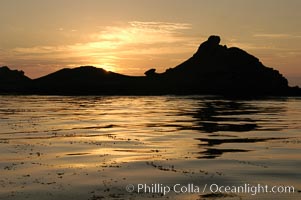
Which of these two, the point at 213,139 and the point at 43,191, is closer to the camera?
the point at 43,191

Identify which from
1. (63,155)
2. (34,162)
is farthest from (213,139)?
(34,162)

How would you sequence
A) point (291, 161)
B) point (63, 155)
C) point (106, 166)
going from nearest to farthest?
point (106, 166), point (291, 161), point (63, 155)

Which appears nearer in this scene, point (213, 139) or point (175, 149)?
point (175, 149)

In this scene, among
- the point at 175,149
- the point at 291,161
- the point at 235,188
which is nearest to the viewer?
the point at 235,188

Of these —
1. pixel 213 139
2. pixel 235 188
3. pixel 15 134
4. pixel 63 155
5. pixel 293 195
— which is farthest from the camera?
pixel 15 134

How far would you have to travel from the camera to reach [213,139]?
30562 millimetres

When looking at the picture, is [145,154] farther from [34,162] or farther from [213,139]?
[213,139]

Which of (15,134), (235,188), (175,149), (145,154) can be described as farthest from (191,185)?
(15,134)

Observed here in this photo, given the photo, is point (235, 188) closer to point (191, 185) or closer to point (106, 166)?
point (191, 185)

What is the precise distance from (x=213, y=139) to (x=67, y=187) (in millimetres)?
16526

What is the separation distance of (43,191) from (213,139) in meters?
17.5

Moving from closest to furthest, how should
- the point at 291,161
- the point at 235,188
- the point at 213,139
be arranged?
the point at 235,188
the point at 291,161
the point at 213,139

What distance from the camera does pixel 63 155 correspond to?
925 inches

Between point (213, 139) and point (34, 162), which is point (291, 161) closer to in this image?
point (213, 139)
